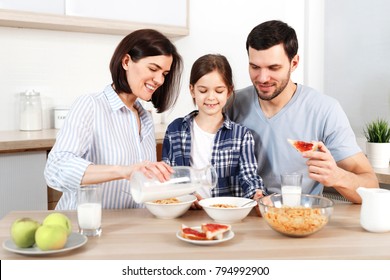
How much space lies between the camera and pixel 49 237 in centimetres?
123

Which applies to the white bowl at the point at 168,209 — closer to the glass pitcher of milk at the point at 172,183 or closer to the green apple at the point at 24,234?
the glass pitcher of milk at the point at 172,183

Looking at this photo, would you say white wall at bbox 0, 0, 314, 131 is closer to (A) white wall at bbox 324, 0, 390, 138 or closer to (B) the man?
(A) white wall at bbox 324, 0, 390, 138

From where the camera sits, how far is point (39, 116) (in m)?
3.40

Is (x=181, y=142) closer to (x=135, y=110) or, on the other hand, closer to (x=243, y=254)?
(x=135, y=110)

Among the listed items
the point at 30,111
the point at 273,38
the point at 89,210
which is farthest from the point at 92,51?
the point at 89,210

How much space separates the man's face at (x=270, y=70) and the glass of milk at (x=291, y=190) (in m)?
0.64

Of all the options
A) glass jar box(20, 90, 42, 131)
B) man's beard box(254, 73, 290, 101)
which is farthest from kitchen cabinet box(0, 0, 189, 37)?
man's beard box(254, 73, 290, 101)

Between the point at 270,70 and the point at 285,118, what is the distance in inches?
9.0

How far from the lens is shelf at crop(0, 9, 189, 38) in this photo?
3.03 metres

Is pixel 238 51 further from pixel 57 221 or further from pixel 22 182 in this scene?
pixel 57 221
